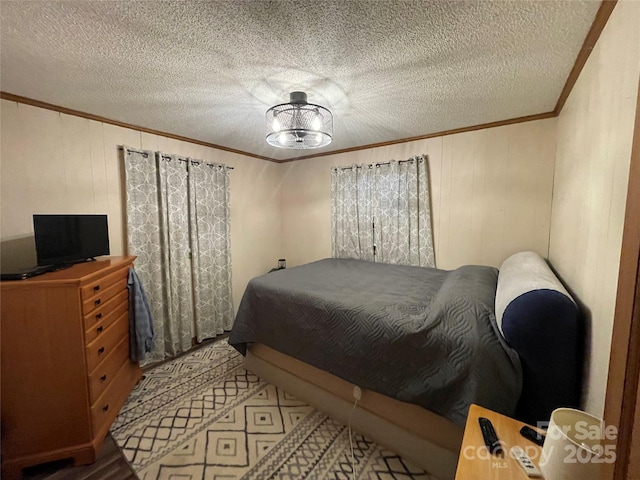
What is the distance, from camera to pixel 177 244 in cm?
284

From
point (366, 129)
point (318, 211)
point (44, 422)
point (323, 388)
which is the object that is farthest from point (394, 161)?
point (44, 422)

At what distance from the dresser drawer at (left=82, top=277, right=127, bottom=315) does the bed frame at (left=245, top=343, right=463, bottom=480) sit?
4.09ft

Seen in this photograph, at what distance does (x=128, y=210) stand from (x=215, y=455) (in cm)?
220

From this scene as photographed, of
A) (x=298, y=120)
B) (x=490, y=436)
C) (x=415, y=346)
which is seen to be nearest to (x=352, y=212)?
(x=298, y=120)

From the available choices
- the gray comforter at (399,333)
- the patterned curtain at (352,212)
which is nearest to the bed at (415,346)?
the gray comforter at (399,333)

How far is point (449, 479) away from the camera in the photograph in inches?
55.1

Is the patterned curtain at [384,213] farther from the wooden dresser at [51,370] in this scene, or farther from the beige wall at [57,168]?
the wooden dresser at [51,370]

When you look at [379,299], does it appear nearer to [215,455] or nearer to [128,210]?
[215,455]

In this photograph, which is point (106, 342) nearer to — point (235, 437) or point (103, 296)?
point (103, 296)

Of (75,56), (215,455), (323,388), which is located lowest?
(215,455)

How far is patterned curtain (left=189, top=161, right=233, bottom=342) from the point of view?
9.82ft

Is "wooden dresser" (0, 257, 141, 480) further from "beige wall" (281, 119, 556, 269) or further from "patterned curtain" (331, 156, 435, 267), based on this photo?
"beige wall" (281, 119, 556, 269)

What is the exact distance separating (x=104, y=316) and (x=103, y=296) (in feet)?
0.46

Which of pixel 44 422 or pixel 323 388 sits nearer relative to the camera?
pixel 44 422
